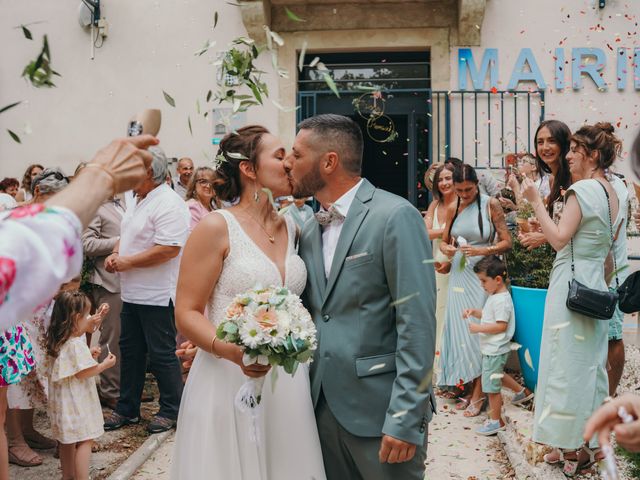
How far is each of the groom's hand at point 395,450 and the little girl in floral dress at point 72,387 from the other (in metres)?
2.47

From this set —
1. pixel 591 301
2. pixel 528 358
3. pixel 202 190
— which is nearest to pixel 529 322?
pixel 528 358

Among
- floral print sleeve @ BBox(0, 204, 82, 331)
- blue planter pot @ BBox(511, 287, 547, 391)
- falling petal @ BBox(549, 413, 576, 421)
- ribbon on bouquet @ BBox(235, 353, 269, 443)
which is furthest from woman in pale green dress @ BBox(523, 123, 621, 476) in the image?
floral print sleeve @ BBox(0, 204, 82, 331)

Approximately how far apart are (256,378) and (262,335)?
0.99 ft

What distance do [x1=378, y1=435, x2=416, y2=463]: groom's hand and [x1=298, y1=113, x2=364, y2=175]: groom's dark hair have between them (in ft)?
3.89

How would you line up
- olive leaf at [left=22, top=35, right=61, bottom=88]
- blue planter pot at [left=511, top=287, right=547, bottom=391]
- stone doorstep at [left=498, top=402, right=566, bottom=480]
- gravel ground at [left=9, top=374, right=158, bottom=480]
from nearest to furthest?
olive leaf at [left=22, top=35, right=61, bottom=88] < stone doorstep at [left=498, top=402, right=566, bottom=480] < gravel ground at [left=9, top=374, right=158, bottom=480] < blue planter pot at [left=511, top=287, right=547, bottom=391]

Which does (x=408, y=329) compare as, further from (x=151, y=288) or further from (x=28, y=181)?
(x=28, y=181)

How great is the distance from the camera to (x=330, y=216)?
3.05 meters

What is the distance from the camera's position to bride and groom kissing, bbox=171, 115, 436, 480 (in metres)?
2.74

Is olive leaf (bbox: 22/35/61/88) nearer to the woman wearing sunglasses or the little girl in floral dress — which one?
the little girl in floral dress

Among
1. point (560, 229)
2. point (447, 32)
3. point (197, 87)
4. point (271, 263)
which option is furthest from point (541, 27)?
point (271, 263)

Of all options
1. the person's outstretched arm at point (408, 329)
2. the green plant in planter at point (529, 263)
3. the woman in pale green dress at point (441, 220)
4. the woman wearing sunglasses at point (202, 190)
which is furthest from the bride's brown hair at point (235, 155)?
the woman wearing sunglasses at point (202, 190)

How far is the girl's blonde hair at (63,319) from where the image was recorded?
445 centimetres

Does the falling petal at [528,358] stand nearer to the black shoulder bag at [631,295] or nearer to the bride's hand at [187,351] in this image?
the black shoulder bag at [631,295]

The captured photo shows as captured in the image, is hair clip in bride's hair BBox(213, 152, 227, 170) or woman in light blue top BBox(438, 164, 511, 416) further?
woman in light blue top BBox(438, 164, 511, 416)
